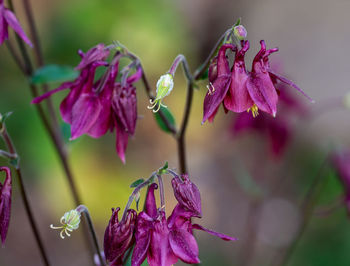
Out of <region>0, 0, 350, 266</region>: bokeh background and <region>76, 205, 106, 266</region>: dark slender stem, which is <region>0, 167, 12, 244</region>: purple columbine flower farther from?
<region>0, 0, 350, 266</region>: bokeh background

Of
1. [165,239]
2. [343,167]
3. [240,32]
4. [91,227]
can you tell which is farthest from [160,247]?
[343,167]

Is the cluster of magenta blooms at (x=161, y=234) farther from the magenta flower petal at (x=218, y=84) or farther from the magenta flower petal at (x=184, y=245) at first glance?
the magenta flower petal at (x=218, y=84)

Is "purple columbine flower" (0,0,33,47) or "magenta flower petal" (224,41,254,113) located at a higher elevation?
"purple columbine flower" (0,0,33,47)

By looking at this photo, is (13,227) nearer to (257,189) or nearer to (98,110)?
(257,189)

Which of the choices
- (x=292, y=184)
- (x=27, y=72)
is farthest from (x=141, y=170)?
(x=27, y=72)

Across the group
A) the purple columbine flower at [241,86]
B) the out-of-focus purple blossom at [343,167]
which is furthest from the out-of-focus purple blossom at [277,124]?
the purple columbine flower at [241,86]

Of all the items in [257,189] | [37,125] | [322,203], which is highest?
[37,125]

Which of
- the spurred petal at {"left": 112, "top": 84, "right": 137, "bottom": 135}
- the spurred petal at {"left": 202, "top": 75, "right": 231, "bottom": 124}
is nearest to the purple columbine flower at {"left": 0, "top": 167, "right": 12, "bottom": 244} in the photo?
the spurred petal at {"left": 112, "top": 84, "right": 137, "bottom": 135}
